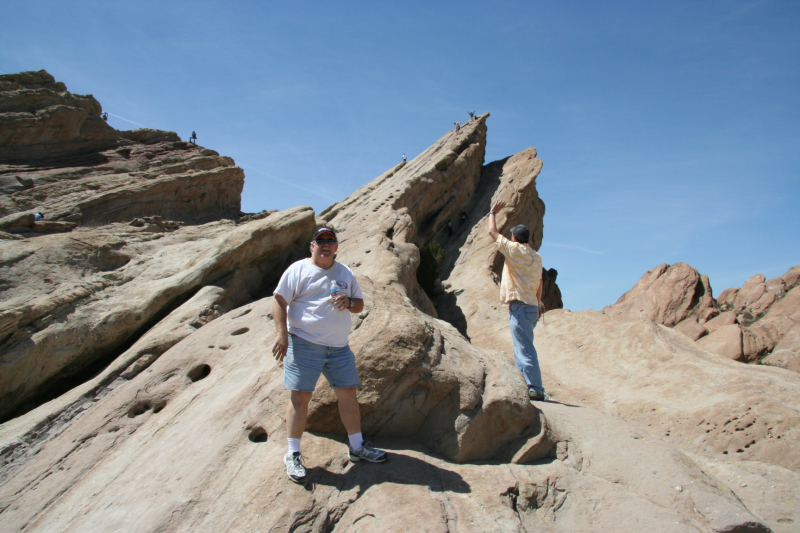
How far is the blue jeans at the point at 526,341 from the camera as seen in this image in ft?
20.6

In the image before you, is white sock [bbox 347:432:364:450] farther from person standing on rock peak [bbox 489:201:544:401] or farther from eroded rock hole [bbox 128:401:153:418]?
eroded rock hole [bbox 128:401:153:418]

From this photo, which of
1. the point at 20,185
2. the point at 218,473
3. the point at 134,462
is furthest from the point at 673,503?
the point at 20,185

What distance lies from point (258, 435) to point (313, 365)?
110cm

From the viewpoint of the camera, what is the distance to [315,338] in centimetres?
395

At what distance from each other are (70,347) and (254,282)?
148 inches

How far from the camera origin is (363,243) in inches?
524

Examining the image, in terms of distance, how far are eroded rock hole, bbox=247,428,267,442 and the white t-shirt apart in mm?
1143

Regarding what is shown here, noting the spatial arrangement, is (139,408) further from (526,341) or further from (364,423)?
(526,341)

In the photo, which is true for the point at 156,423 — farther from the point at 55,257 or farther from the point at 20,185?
the point at 20,185

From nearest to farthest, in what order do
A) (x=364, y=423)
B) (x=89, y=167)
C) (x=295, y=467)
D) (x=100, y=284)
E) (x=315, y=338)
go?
1. (x=295, y=467)
2. (x=315, y=338)
3. (x=364, y=423)
4. (x=100, y=284)
5. (x=89, y=167)

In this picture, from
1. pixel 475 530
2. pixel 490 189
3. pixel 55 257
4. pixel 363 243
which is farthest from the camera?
pixel 490 189

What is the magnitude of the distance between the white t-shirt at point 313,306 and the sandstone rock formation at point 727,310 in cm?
1723

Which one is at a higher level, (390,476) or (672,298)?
(672,298)

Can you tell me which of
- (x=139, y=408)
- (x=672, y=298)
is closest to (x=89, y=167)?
(x=139, y=408)
